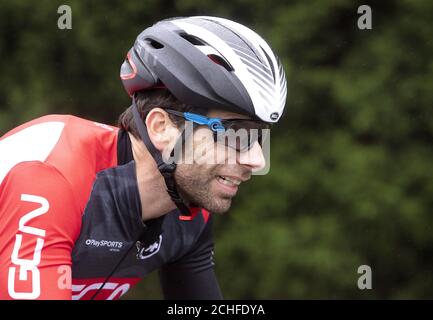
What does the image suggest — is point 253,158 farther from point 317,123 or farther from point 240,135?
point 317,123

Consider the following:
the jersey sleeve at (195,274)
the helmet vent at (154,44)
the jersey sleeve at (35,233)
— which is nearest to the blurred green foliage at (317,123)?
the jersey sleeve at (195,274)

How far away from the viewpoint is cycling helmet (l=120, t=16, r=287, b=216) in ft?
10.7

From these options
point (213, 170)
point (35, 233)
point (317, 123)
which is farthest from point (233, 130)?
point (317, 123)

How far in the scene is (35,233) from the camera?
2926 millimetres

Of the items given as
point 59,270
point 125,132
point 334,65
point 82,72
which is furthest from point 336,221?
point 59,270

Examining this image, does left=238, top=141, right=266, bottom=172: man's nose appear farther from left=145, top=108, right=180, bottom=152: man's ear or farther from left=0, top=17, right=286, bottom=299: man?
left=145, top=108, right=180, bottom=152: man's ear

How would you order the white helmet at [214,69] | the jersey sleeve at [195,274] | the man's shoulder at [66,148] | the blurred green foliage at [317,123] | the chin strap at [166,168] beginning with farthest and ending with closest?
1. the blurred green foliage at [317,123]
2. the jersey sleeve at [195,274]
3. the chin strap at [166,168]
4. the white helmet at [214,69]
5. the man's shoulder at [66,148]

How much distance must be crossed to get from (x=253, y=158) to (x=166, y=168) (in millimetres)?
322

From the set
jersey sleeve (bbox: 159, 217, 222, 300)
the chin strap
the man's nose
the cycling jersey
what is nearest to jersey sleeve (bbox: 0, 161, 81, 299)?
the cycling jersey

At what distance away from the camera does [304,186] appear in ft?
23.5

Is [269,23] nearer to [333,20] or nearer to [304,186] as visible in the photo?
[333,20]

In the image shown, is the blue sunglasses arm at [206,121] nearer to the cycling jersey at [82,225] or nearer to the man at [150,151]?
the man at [150,151]

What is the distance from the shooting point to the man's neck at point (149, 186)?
11.3ft

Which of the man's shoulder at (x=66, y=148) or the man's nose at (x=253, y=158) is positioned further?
the man's nose at (x=253, y=158)
